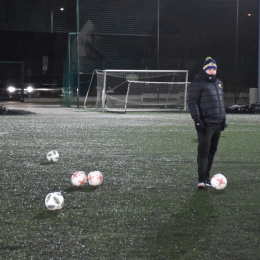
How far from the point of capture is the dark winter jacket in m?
5.72

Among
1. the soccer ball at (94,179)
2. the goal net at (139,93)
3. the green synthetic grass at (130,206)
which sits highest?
the goal net at (139,93)

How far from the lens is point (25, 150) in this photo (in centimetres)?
919

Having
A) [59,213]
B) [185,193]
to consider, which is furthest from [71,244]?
[185,193]

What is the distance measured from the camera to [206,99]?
226 inches

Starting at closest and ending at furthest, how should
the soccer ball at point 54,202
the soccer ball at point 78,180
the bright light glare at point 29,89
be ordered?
the soccer ball at point 54,202 → the soccer ball at point 78,180 → the bright light glare at point 29,89

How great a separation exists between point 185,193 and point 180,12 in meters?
24.6

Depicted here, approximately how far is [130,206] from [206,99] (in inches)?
61.2

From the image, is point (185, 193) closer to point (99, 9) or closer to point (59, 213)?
point (59, 213)

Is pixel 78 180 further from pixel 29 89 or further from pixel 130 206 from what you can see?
pixel 29 89

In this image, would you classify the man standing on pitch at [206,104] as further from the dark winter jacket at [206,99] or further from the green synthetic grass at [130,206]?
the green synthetic grass at [130,206]

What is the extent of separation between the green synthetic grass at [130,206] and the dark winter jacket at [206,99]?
32.8 inches

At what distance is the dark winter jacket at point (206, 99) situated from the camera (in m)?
5.72

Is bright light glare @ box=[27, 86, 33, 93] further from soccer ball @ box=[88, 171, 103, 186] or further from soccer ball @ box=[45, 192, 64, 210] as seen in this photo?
soccer ball @ box=[45, 192, 64, 210]

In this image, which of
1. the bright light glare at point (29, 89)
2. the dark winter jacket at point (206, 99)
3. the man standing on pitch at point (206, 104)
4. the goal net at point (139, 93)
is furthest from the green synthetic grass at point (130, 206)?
the bright light glare at point (29, 89)
